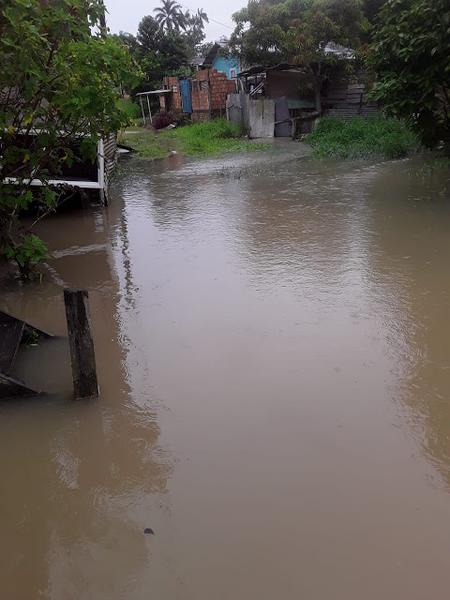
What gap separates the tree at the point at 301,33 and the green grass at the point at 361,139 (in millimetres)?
2293

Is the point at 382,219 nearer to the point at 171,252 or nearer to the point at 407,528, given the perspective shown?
the point at 171,252

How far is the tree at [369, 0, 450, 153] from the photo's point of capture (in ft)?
27.1

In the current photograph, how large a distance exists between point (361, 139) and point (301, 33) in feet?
17.5

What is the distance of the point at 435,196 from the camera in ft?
35.0

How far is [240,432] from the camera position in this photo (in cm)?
390

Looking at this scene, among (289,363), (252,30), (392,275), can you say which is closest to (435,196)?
(392,275)

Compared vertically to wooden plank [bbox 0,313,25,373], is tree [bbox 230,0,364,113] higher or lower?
higher

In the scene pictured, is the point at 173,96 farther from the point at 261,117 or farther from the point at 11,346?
the point at 11,346

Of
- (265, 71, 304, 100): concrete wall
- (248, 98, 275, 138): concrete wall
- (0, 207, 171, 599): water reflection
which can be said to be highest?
(265, 71, 304, 100): concrete wall

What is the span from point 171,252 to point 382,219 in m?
3.48

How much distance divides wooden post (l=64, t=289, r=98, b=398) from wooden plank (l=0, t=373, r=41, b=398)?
1.22 feet

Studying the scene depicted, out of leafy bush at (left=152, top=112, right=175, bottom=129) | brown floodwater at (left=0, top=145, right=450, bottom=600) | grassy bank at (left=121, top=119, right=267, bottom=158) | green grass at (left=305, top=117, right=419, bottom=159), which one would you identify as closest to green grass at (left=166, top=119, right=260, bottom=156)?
grassy bank at (left=121, top=119, right=267, bottom=158)

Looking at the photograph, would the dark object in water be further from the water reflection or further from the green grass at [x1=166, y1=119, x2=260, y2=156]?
the green grass at [x1=166, y1=119, x2=260, y2=156]

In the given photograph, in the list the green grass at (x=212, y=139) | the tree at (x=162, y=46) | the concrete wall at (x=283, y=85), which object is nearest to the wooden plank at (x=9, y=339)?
the green grass at (x=212, y=139)
